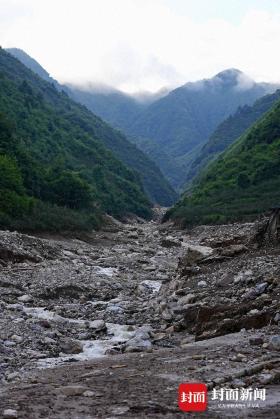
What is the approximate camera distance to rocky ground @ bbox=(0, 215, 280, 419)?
873cm

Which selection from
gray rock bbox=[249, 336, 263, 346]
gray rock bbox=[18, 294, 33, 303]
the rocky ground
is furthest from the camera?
gray rock bbox=[18, 294, 33, 303]

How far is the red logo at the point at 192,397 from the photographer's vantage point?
26.0 feet

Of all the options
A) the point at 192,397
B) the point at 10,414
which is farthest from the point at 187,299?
the point at 10,414

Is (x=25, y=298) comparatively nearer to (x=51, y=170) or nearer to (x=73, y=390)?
(x=73, y=390)

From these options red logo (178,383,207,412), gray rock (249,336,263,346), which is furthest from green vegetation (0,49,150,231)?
red logo (178,383,207,412)

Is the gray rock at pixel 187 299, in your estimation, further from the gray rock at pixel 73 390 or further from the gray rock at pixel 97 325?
the gray rock at pixel 73 390

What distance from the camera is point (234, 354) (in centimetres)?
1116

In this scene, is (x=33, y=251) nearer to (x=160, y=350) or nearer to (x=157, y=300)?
(x=157, y=300)

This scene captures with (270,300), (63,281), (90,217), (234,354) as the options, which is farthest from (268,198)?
(234,354)

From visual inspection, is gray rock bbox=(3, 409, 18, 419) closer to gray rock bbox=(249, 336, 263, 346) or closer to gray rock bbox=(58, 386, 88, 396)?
gray rock bbox=(58, 386, 88, 396)

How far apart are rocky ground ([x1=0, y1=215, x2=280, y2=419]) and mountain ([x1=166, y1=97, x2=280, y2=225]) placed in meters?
39.5

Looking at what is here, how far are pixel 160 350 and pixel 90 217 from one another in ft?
Answer: 169

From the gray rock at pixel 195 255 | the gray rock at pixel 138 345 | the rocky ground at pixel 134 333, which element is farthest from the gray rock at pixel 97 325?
the gray rock at pixel 195 255

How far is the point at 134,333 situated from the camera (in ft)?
55.9
